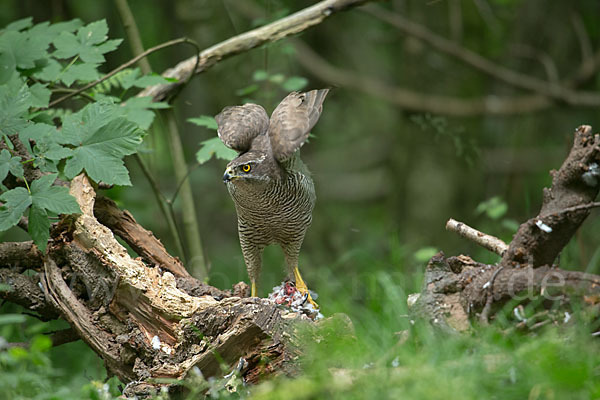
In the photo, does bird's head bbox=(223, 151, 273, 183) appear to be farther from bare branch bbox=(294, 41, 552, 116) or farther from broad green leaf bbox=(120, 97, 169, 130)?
Answer: bare branch bbox=(294, 41, 552, 116)

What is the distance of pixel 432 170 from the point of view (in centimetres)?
941

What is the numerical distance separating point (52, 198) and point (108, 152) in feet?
1.32

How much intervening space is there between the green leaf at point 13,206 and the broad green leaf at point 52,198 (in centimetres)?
4

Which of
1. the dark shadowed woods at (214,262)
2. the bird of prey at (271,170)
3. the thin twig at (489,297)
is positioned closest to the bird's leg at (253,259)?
the bird of prey at (271,170)

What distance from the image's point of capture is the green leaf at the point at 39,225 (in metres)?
3.31

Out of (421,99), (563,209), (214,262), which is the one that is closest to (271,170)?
(563,209)

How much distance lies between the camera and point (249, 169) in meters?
3.90

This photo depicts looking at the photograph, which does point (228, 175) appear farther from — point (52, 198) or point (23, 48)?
point (23, 48)

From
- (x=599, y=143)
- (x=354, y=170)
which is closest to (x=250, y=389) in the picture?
(x=599, y=143)

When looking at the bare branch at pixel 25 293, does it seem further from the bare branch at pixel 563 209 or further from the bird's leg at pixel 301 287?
the bare branch at pixel 563 209

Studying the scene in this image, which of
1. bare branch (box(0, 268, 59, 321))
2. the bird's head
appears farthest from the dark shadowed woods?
the bird's head

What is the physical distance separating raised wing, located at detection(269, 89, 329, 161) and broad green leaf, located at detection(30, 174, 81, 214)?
128 centimetres

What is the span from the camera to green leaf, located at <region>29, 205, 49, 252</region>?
3311 millimetres

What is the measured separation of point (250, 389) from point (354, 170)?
8.73m
